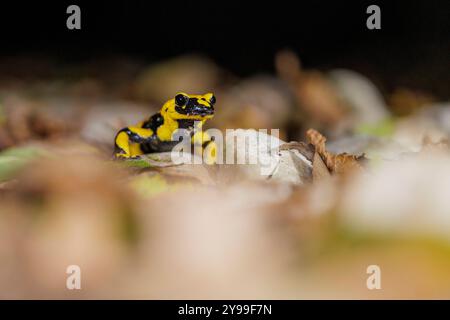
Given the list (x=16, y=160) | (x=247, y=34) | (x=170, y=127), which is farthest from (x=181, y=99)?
(x=247, y=34)

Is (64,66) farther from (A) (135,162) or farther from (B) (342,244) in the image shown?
(B) (342,244)

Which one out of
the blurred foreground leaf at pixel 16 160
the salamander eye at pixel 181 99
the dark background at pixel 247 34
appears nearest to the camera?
the blurred foreground leaf at pixel 16 160

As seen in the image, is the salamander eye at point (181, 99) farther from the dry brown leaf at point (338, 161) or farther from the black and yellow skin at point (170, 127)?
the dry brown leaf at point (338, 161)

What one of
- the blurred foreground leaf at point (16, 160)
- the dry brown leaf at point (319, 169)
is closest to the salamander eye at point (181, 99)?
the blurred foreground leaf at point (16, 160)
